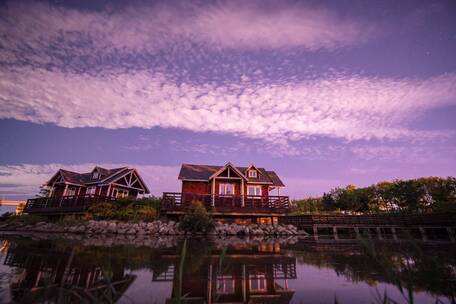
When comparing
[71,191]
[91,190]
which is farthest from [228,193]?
[71,191]

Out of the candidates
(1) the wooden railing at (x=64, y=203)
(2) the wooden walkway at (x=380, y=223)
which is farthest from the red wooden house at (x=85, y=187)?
(2) the wooden walkway at (x=380, y=223)

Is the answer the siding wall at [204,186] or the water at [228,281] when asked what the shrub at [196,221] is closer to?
the siding wall at [204,186]

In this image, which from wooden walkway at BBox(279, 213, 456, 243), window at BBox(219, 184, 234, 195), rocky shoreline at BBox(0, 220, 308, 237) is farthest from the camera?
window at BBox(219, 184, 234, 195)

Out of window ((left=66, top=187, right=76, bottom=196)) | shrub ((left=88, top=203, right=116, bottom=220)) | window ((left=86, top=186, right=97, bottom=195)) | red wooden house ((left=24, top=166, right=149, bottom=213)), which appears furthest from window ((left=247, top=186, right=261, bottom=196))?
window ((left=66, top=187, right=76, bottom=196))

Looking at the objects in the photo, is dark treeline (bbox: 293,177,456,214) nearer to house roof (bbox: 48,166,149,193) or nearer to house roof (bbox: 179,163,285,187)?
house roof (bbox: 179,163,285,187)

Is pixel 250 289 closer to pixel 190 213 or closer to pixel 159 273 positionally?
pixel 159 273

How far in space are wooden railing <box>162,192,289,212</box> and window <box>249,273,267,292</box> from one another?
51.6 feet

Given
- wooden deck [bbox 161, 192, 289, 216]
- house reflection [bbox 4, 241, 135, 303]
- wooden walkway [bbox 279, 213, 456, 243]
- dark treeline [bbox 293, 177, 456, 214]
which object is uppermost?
dark treeline [bbox 293, 177, 456, 214]

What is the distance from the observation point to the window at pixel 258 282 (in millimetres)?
4320

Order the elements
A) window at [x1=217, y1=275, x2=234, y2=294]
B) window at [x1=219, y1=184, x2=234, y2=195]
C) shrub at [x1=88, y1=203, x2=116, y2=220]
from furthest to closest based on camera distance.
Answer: window at [x1=219, y1=184, x2=234, y2=195], shrub at [x1=88, y1=203, x2=116, y2=220], window at [x1=217, y1=275, x2=234, y2=294]

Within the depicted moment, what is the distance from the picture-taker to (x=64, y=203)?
25.1 meters

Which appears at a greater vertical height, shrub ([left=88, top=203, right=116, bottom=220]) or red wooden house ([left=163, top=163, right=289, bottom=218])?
red wooden house ([left=163, top=163, right=289, bottom=218])

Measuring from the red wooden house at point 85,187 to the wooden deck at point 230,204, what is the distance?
7351 millimetres

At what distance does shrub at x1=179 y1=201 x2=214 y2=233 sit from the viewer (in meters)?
15.7
